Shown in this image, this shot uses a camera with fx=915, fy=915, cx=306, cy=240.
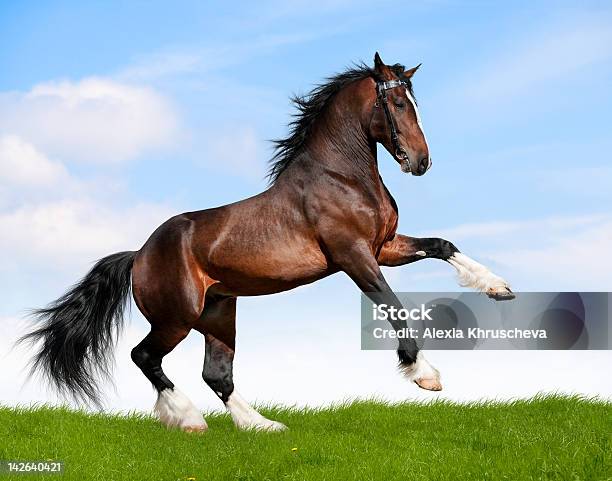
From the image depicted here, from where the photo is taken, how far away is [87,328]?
341 inches

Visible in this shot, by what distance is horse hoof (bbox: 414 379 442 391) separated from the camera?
694cm

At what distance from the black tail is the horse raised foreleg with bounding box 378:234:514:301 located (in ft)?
8.38

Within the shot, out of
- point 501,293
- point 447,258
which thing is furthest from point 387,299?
point 501,293

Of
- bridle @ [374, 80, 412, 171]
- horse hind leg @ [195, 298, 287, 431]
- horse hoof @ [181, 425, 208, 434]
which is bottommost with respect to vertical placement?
horse hoof @ [181, 425, 208, 434]

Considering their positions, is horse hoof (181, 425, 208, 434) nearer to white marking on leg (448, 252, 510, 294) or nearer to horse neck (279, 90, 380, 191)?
horse neck (279, 90, 380, 191)

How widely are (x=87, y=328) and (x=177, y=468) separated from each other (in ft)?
7.41

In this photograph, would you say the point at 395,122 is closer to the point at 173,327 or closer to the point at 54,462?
the point at 173,327

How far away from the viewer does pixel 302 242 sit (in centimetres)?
730

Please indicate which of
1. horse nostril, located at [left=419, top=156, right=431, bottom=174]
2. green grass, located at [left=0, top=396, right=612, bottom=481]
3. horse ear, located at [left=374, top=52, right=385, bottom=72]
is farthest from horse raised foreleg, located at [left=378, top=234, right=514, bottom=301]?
horse ear, located at [left=374, top=52, right=385, bottom=72]

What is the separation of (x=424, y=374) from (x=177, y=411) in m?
2.48

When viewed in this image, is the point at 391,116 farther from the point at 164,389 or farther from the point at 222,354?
the point at 164,389

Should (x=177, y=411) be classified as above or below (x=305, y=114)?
below

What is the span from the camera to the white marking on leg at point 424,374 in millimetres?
6941

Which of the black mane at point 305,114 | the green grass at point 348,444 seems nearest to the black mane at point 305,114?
the black mane at point 305,114
